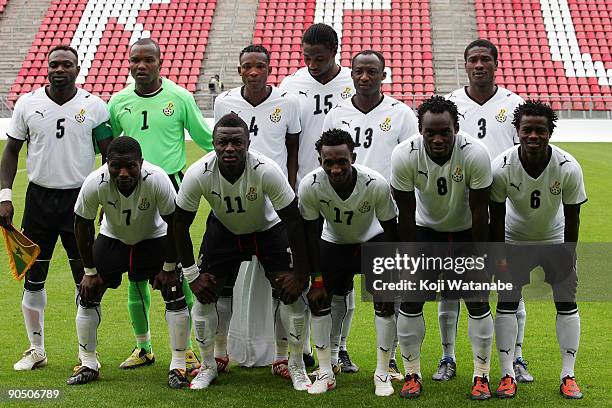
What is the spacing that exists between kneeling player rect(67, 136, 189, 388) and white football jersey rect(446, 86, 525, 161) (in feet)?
6.65

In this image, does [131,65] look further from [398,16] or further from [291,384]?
[398,16]

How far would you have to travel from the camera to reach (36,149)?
6207 millimetres

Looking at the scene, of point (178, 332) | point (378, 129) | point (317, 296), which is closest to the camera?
point (317, 296)

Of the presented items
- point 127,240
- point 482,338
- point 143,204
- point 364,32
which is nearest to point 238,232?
point 143,204

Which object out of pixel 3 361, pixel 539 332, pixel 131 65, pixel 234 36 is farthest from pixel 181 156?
pixel 234 36

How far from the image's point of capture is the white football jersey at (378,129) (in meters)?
6.08

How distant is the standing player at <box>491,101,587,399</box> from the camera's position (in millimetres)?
5289

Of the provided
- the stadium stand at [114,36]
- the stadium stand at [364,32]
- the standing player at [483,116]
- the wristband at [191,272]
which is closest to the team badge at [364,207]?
the standing player at [483,116]

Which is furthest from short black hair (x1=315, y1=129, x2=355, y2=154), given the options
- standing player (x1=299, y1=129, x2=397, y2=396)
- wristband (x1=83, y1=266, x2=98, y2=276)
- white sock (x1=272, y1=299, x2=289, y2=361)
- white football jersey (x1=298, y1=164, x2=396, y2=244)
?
wristband (x1=83, y1=266, x2=98, y2=276)

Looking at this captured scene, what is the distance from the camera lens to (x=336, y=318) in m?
6.08

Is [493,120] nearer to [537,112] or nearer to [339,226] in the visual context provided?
[537,112]

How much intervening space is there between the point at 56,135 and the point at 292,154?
1651 millimetres

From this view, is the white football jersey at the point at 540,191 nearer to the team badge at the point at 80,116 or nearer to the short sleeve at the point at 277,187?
the short sleeve at the point at 277,187

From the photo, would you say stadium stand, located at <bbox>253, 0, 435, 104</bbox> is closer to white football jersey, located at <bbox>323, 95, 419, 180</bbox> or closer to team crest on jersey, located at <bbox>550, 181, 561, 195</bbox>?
white football jersey, located at <bbox>323, 95, 419, 180</bbox>
